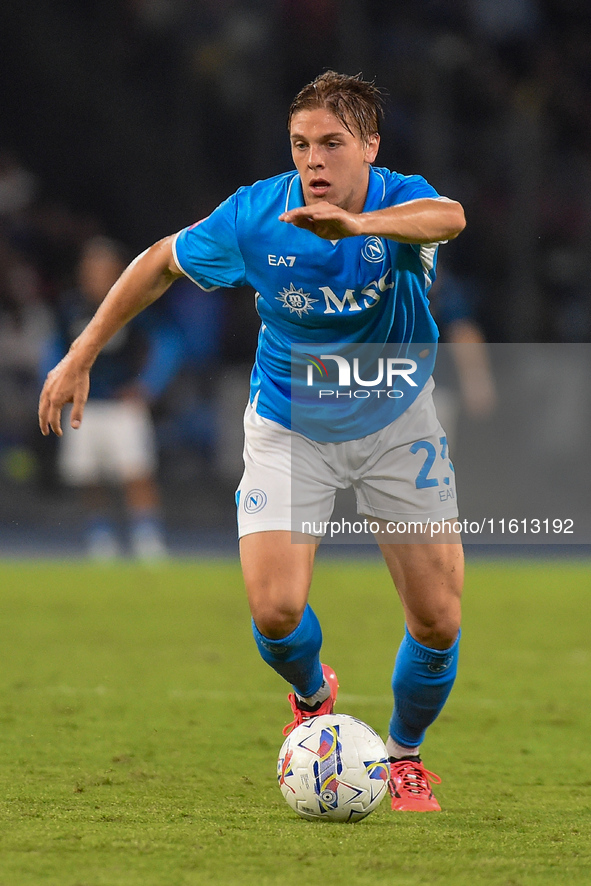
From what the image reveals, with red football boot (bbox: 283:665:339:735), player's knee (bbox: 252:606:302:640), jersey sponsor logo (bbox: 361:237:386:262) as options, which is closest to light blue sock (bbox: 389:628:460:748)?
red football boot (bbox: 283:665:339:735)

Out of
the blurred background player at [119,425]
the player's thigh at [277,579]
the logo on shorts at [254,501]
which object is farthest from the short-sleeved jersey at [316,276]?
the blurred background player at [119,425]

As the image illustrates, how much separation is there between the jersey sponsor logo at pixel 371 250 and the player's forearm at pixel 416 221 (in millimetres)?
243

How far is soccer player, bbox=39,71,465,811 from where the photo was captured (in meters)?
3.68

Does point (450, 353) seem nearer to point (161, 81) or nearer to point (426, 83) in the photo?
point (426, 83)

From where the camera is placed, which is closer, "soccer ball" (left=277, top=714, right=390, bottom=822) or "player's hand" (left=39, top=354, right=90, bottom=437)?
"soccer ball" (left=277, top=714, right=390, bottom=822)

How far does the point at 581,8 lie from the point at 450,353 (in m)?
7.16

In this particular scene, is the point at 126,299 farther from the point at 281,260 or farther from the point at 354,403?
the point at 354,403

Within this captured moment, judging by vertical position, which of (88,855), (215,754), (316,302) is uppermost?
(316,302)

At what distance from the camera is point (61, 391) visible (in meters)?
3.80

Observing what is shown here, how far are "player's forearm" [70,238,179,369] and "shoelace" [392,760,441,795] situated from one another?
1.62 metres

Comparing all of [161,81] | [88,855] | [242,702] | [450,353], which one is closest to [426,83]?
[161,81]

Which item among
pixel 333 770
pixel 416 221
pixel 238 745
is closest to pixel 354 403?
pixel 416 221

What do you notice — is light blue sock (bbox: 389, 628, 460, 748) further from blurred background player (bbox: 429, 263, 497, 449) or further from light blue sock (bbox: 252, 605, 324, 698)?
blurred background player (bbox: 429, 263, 497, 449)

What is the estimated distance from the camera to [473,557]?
40.5ft
